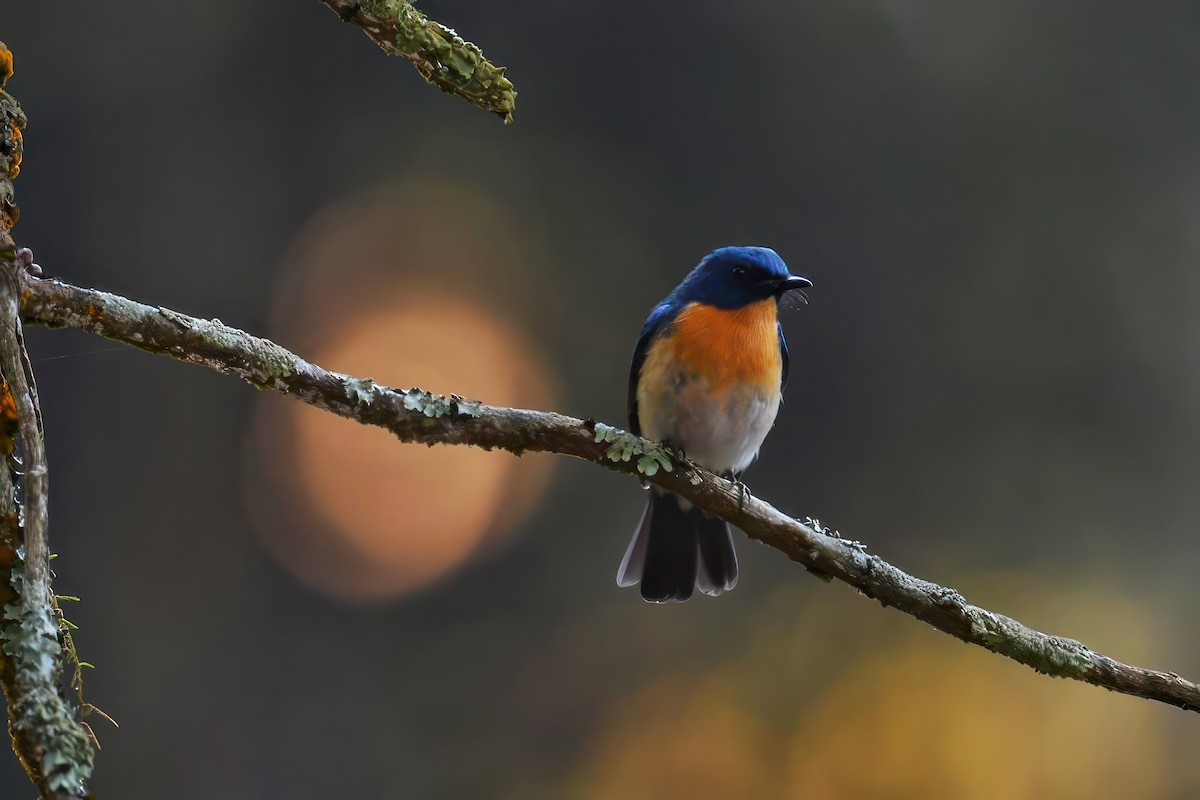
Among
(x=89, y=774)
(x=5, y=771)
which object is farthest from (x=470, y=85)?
(x=5, y=771)

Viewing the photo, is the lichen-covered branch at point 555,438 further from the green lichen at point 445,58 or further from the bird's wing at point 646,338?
the bird's wing at point 646,338

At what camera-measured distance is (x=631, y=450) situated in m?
2.39

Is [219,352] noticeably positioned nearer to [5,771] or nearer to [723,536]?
[723,536]

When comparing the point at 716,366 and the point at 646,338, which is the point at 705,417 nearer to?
the point at 716,366

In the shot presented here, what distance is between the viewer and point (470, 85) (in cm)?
164

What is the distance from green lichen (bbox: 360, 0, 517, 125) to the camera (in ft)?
5.37

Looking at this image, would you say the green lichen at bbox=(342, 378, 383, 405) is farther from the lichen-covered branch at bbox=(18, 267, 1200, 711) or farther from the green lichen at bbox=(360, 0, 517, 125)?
the green lichen at bbox=(360, 0, 517, 125)

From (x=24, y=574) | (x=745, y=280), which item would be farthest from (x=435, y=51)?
(x=745, y=280)

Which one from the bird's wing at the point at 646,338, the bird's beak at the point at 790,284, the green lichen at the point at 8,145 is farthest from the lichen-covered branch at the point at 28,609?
the bird's beak at the point at 790,284

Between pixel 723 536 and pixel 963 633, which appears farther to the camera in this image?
pixel 723 536

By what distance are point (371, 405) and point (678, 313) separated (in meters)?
2.03

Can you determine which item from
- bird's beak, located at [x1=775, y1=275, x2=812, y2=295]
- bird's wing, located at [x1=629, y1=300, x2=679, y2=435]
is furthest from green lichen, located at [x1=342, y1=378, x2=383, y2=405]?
bird's beak, located at [x1=775, y1=275, x2=812, y2=295]

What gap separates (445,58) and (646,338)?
2.40 meters

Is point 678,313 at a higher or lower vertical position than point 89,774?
higher
